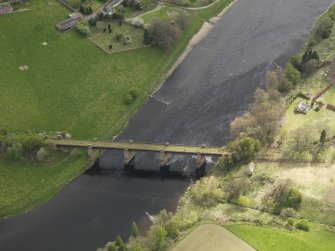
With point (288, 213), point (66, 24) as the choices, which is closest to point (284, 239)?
point (288, 213)

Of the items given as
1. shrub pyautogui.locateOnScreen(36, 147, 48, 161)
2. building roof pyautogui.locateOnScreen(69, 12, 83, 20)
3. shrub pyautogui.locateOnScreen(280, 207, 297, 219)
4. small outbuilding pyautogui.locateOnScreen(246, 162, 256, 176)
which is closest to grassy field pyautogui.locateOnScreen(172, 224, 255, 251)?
shrub pyautogui.locateOnScreen(280, 207, 297, 219)

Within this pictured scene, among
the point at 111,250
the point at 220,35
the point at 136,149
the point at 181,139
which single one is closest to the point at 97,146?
the point at 136,149

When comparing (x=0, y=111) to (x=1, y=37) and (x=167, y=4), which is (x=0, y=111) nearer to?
(x=1, y=37)

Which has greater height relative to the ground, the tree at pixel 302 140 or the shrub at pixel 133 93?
the shrub at pixel 133 93

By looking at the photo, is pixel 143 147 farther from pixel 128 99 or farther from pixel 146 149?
pixel 128 99

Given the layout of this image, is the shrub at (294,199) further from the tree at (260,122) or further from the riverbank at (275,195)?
the tree at (260,122)

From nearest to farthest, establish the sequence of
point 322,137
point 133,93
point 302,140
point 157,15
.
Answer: point 322,137 < point 302,140 < point 133,93 < point 157,15

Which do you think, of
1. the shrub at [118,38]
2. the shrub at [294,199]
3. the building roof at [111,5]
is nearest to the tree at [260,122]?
the shrub at [294,199]
